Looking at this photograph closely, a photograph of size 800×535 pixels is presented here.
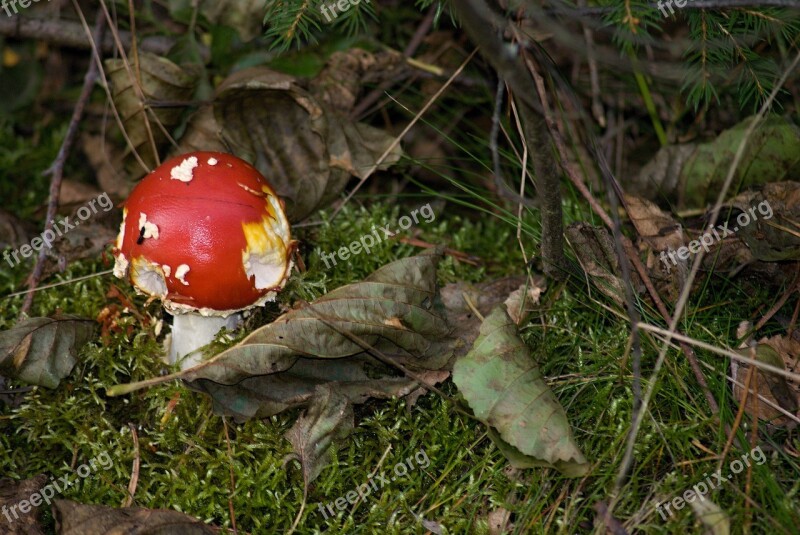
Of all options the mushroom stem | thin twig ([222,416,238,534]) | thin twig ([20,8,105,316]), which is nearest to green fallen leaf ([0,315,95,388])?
thin twig ([20,8,105,316])

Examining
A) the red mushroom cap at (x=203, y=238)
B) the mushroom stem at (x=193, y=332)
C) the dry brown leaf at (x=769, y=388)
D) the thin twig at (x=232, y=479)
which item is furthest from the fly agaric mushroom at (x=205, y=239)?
the dry brown leaf at (x=769, y=388)

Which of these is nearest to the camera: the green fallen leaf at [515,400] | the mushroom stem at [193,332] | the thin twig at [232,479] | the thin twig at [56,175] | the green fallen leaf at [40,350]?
the green fallen leaf at [515,400]

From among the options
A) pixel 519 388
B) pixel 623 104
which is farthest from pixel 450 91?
pixel 519 388

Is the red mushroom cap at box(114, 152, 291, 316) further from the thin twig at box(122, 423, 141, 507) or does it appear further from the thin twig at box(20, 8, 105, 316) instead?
the thin twig at box(20, 8, 105, 316)

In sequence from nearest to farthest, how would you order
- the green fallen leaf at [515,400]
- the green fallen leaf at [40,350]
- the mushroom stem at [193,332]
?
the green fallen leaf at [515,400] < the green fallen leaf at [40,350] < the mushroom stem at [193,332]

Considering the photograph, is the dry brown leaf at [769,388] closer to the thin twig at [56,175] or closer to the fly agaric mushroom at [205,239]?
the fly agaric mushroom at [205,239]

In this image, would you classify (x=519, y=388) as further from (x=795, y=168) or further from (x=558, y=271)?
(x=795, y=168)

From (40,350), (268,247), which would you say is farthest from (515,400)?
(40,350)
